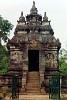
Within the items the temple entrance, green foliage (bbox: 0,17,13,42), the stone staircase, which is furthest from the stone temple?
green foliage (bbox: 0,17,13,42)

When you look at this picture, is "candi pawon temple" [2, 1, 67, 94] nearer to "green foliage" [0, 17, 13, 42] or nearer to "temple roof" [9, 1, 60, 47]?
"temple roof" [9, 1, 60, 47]

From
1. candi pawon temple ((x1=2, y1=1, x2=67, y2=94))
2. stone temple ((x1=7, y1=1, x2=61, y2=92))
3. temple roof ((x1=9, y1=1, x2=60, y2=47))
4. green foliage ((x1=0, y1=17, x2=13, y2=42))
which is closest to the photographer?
candi pawon temple ((x1=2, y1=1, x2=67, y2=94))

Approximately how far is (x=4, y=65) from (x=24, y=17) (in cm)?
1062

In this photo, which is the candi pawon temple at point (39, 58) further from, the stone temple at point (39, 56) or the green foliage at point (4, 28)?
the green foliage at point (4, 28)

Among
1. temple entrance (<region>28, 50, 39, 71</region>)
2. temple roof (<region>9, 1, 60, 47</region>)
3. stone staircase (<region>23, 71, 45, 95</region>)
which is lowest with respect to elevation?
stone staircase (<region>23, 71, 45, 95</region>)

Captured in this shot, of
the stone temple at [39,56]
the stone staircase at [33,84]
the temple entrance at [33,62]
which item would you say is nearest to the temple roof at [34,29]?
the stone temple at [39,56]

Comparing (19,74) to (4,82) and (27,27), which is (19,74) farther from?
(27,27)

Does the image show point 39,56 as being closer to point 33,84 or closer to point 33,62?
point 33,84

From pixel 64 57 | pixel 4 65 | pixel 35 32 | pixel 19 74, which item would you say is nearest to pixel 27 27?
pixel 35 32

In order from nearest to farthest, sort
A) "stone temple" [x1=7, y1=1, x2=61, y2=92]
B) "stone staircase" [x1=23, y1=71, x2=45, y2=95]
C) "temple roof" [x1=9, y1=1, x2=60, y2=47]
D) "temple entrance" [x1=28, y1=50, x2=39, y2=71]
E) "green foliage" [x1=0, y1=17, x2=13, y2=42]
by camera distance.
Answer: "stone staircase" [x1=23, y1=71, x2=45, y2=95] → "stone temple" [x1=7, y1=1, x2=61, y2=92] → "temple roof" [x1=9, y1=1, x2=60, y2=47] → "temple entrance" [x1=28, y1=50, x2=39, y2=71] → "green foliage" [x1=0, y1=17, x2=13, y2=42]

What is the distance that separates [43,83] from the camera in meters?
21.6

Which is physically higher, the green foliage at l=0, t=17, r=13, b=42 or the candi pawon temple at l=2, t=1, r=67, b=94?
the green foliage at l=0, t=17, r=13, b=42

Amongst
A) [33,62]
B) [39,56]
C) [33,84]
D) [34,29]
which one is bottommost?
[33,84]

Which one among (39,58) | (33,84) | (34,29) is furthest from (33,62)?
(33,84)
